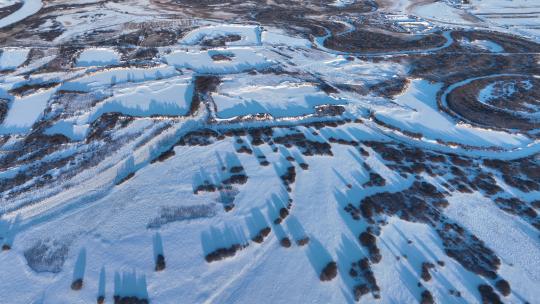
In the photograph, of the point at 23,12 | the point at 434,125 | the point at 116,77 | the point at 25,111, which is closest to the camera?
the point at 25,111

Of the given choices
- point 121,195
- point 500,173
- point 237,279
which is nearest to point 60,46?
point 121,195

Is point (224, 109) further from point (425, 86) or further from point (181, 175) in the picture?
point (425, 86)

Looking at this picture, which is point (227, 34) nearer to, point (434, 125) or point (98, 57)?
point (98, 57)

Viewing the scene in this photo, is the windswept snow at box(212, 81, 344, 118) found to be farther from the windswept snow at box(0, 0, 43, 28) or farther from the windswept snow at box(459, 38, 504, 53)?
the windswept snow at box(0, 0, 43, 28)

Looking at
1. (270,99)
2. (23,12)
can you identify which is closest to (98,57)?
(270,99)

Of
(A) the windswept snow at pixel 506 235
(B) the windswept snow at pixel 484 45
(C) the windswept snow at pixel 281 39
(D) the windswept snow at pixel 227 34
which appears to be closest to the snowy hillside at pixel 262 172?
(A) the windswept snow at pixel 506 235

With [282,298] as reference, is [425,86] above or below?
above
